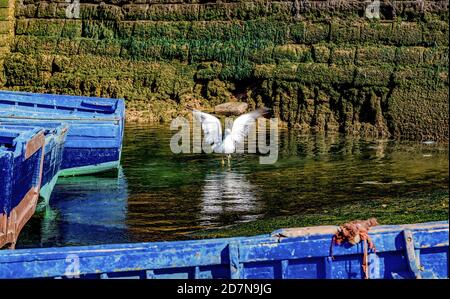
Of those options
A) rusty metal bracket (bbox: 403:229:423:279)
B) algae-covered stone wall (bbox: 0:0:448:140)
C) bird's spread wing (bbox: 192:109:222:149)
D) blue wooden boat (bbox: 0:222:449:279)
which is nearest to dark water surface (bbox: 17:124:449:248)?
bird's spread wing (bbox: 192:109:222:149)

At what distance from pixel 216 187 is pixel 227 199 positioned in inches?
34.6

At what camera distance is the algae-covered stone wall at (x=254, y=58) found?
18.7m

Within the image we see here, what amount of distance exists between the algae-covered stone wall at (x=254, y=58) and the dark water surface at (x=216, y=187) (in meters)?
0.99

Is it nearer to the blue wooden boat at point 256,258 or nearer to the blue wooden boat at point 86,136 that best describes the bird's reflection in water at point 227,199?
the blue wooden boat at point 86,136

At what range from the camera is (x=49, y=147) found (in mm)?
12859

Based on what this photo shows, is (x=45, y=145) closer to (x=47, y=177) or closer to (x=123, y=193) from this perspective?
(x=47, y=177)

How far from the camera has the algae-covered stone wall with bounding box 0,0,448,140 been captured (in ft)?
61.2

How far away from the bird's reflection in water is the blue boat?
220 centimetres

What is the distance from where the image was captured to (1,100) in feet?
53.9

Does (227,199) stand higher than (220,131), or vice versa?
(220,131)

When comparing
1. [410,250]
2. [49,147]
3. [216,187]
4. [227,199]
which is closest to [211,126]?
[216,187]

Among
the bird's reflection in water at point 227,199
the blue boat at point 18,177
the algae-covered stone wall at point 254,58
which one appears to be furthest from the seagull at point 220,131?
the blue boat at point 18,177

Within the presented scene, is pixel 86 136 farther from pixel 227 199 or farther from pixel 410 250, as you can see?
pixel 410 250

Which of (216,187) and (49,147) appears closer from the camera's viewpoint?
(49,147)
